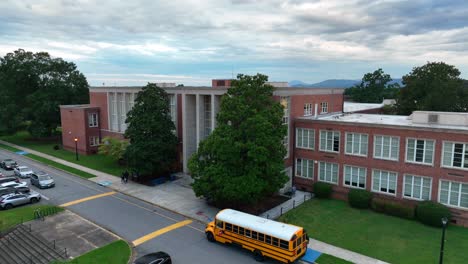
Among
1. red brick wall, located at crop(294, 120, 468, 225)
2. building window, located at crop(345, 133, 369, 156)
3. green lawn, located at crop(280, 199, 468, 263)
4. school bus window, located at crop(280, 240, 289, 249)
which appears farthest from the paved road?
building window, located at crop(345, 133, 369, 156)

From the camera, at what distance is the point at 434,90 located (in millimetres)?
51031

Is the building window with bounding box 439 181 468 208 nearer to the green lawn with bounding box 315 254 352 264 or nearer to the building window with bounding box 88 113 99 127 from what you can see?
the green lawn with bounding box 315 254 352 264

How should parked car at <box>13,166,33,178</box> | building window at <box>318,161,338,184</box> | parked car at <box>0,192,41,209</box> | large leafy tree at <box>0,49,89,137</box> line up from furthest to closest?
large leafy tree at <box>0,49,89,137</box> → parked car at <box>13,166,33,178</box> → building window at <box>318,161,338,184</box> → parked car at <box>0,192,41,209</box>

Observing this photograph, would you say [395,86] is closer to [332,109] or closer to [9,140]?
[332,109]

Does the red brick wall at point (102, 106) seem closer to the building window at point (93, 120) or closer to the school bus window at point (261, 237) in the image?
the building window at point (93, 120)

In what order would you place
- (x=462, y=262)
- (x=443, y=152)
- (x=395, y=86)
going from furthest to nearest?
(x=395, y=86)
(x=443, y=152)
(x=462, y=262)

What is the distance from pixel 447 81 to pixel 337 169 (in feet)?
103

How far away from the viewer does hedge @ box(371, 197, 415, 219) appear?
91.7 ft

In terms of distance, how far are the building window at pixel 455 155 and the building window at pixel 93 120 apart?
47.5 m

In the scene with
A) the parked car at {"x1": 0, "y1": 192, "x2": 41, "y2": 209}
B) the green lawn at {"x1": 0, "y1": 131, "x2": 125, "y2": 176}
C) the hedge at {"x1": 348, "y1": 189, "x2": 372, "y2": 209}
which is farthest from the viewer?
the green lawn at {"x1": 0, "y1": 131, "x2": 125, "y2": 176}

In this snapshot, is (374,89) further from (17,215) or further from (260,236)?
(17,215)

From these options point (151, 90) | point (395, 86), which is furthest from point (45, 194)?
point (395, 86)

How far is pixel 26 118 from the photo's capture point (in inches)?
2441

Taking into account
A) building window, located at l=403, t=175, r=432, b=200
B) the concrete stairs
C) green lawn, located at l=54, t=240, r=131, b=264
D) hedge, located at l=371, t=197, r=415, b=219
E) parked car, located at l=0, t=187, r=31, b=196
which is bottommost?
the concrete stairs
